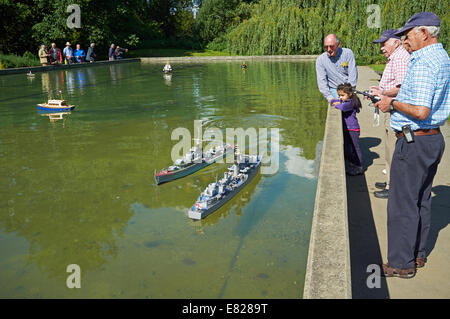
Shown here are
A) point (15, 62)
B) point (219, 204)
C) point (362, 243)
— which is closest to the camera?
point (362, 243)

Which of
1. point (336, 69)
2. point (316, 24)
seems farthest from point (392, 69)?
point (316, 24)

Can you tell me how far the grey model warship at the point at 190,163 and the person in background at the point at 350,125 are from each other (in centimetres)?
294

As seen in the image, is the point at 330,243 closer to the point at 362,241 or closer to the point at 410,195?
the point at 410,195

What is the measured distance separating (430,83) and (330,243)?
1.71 m

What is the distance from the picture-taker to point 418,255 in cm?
425

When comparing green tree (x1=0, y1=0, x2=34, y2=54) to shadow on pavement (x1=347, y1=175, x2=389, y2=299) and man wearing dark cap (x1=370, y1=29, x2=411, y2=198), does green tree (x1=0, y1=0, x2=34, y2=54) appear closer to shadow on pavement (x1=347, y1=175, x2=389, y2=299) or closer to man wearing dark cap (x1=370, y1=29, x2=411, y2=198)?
man wearing dark cap (x1=370, y1=29, x2=411, y2=198)

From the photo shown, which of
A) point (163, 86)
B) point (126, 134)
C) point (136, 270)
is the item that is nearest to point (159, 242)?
point (136, 270)

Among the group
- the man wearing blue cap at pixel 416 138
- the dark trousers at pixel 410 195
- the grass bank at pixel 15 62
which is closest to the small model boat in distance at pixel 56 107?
the man wearing blue cap at pixel 416 138

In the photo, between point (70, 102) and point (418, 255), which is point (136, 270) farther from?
point (70, 102)

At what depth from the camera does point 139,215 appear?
21.5 feet

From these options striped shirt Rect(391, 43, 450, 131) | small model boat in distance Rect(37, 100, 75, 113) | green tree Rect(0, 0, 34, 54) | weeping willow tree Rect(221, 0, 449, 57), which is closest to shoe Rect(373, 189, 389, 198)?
striped shirt Rect(391, 43, 450, 131)

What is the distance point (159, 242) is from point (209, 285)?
49.9 inches

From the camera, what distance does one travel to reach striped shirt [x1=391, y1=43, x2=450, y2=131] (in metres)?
3.63

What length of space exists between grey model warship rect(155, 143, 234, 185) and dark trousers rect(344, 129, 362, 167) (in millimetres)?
2953
